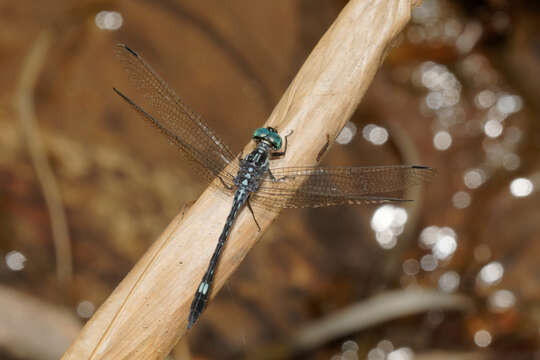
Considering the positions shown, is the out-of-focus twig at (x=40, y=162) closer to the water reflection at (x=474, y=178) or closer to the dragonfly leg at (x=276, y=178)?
the dragonfly leg at (x=276, y=178)

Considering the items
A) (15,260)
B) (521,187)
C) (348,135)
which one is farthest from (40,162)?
(521,187)

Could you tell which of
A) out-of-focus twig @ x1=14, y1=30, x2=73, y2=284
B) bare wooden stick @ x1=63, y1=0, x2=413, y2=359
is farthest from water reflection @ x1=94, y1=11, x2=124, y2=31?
bare wooden stick @ x1=63, y1=0, x2=413, y2=359

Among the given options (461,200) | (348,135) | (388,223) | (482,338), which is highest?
(348,135)

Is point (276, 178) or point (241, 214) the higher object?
point (276, 178)

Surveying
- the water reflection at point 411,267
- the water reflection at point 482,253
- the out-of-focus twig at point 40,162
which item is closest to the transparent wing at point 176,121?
the out-of-focus twig at point 40,162

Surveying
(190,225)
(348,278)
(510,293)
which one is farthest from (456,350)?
(190,225)

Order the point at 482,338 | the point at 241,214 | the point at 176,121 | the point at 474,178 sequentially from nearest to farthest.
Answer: the point at 241,214
the point at 176,121
the point at 482,338
the point at 474,178

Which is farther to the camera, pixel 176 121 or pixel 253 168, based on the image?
pixel 176 121

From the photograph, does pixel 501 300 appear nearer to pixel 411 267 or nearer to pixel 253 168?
pixel 411 267
